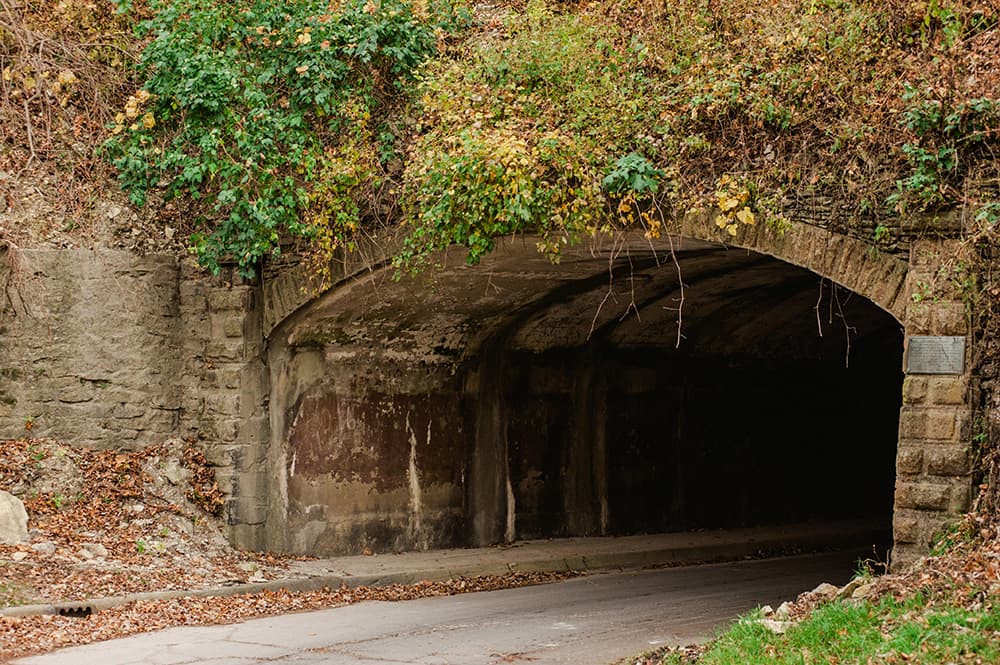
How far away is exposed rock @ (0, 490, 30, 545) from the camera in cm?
1098

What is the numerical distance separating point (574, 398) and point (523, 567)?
305cm

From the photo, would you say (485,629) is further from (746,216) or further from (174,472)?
(174,472)

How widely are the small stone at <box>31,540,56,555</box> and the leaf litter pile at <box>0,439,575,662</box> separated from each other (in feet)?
0.03

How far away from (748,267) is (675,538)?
14.9 feet

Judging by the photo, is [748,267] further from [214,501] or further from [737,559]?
[214,501]

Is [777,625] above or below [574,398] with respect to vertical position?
below

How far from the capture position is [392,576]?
1248cm

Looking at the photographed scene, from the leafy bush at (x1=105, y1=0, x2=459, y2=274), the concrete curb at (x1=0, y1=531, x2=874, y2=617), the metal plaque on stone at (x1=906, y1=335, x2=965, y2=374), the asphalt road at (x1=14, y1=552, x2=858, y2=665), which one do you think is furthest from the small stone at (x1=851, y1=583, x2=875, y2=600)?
the leafy bush at (x1=105, y1=0, x2=459, y2=274)

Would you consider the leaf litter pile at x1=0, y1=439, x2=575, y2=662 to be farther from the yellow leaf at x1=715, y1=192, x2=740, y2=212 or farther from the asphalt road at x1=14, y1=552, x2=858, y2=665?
the yellow leaf at x1=715, y1=192, x2=740, y2=212

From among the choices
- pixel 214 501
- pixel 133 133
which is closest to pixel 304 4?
pixel 133 133

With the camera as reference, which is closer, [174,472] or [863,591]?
[863,591]

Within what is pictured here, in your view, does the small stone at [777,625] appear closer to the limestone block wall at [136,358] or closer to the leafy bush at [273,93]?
the leafy bush at [273,93]

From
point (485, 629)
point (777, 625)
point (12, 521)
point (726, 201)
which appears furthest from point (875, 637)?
point (12, 521)

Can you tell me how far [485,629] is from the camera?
983 centimetres
